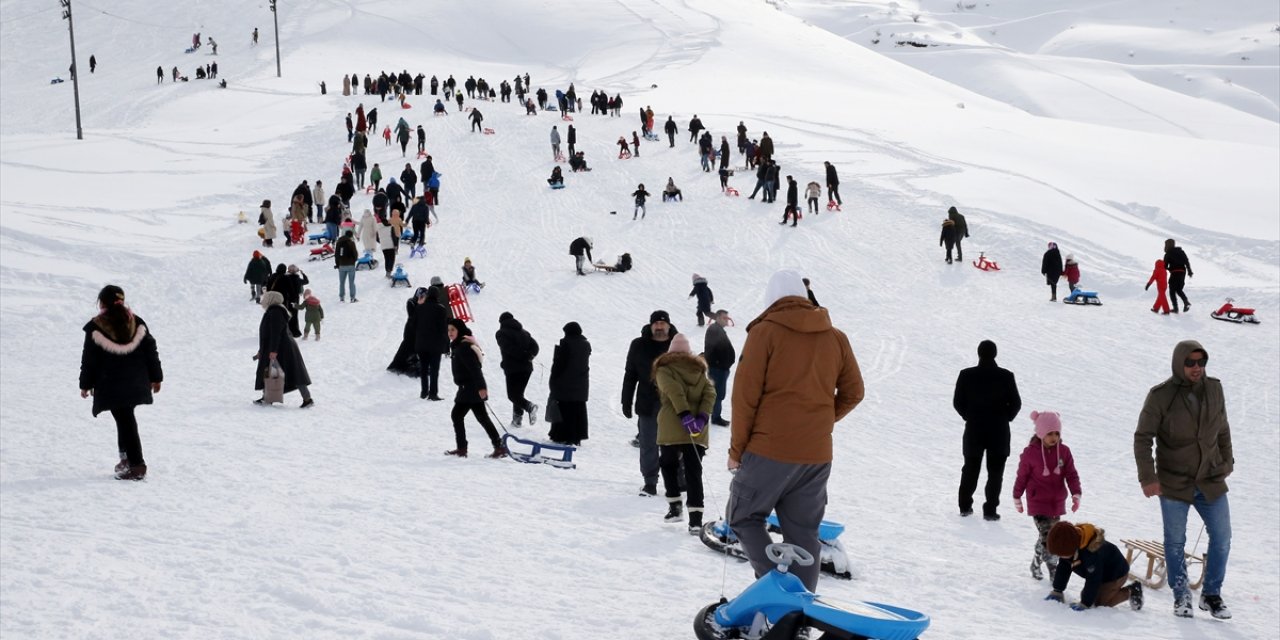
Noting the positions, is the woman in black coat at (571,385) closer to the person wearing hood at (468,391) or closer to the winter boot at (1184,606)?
the person wearing hood at (468,391)

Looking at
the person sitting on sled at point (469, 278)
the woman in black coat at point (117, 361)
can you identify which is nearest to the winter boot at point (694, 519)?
the woman in black coat at point (117, 361)

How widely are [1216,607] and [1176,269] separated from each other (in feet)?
46.6

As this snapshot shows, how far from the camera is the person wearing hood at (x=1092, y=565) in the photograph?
6.35 meters

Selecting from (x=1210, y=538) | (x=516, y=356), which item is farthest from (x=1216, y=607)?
(x=516, y=356)

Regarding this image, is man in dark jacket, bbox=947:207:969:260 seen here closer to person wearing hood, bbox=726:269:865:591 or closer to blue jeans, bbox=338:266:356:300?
blue jeans, bbox=338:266:356:300

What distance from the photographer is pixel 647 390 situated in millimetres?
8508

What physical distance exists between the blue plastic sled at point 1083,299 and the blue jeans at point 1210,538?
47.4 feet

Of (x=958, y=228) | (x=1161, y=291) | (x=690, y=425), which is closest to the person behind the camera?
(x=690, y=425)

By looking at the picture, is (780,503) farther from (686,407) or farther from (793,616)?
(686,407)

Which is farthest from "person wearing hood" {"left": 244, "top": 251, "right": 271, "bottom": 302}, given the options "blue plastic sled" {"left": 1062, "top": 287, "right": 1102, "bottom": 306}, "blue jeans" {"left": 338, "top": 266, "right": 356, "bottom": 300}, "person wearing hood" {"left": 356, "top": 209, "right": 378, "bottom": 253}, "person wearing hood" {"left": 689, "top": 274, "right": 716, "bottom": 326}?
"blue plastic sled" {"left": 1062, "top": 287, "right": 1102, "bottom": 306}

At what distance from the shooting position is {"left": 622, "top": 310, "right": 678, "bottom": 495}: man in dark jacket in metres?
8.46

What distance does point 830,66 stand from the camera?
62719mm

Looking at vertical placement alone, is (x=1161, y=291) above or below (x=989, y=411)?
above

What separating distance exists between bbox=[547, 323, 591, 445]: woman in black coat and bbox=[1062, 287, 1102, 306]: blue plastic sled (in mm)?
12722
